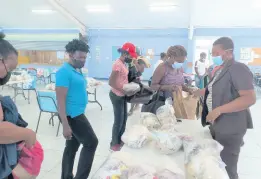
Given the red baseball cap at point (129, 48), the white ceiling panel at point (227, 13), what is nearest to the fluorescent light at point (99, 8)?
the white ceiling panel at point (227, 13)

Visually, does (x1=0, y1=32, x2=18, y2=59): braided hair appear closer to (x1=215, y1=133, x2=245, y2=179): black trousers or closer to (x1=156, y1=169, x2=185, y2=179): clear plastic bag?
(x1=156, y1=169, x2=185, y2=179): clear plastic bag

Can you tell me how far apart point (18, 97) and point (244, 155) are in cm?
580

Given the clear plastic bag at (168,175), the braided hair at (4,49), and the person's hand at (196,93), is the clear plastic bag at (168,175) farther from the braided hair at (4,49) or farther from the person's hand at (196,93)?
the person's hand at (196,93)

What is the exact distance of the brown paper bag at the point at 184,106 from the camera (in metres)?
2.07

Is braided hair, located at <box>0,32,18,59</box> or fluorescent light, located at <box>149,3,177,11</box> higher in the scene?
fluorescent light, located at <box>149,3,177,11</box>

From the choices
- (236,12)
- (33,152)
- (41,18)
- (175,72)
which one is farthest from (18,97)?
(236,12)

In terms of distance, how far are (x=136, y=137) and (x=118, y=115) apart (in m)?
1.36

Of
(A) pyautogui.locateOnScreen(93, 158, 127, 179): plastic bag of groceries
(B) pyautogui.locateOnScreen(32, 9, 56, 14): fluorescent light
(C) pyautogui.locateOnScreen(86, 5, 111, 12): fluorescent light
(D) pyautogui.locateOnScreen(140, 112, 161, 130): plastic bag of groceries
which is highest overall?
(B) pyautogui.locateOnScreen(32, 9, 56, 14): fluorescent light

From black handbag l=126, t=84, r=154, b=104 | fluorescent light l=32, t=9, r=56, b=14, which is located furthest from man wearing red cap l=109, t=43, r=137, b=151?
fluorescent light l=32, t=9, r=56, b=14

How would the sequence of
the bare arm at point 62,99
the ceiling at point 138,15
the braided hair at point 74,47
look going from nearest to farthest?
the bare arm at point 62,99
the braided hair at point 74,47
the ceiling at point 138,15

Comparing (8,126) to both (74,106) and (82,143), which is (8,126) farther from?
(82,143)

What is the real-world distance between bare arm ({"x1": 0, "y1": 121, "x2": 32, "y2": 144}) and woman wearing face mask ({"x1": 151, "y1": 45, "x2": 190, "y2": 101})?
1.54 meters

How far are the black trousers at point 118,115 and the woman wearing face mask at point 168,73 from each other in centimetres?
52

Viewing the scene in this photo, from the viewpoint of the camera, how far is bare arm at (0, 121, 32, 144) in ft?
2.92
